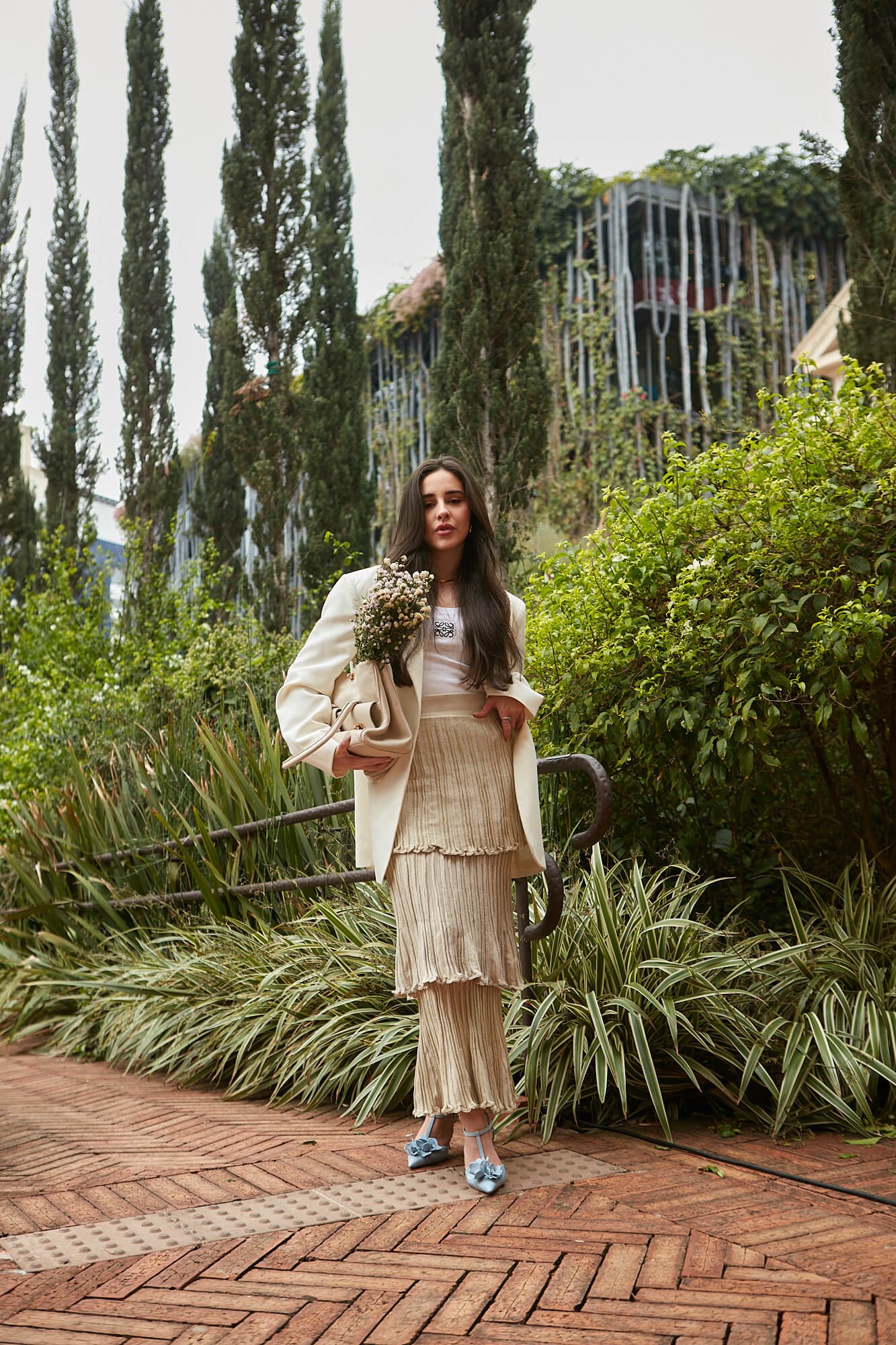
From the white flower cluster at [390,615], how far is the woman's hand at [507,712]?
30 centimetres

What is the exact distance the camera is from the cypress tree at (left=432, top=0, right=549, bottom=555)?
34.1 feet

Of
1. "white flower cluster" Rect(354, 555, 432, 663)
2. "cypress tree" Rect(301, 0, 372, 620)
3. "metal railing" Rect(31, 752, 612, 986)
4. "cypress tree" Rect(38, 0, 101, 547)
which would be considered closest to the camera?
"white flower cluster" Rect(354, 555, 432, 663)

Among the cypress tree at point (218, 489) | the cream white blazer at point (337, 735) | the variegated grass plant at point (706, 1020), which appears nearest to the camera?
the cream white blazer at point (337, 735)

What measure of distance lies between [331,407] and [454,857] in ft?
34.6

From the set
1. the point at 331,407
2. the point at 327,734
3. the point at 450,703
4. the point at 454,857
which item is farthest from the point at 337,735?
the point at 331,407

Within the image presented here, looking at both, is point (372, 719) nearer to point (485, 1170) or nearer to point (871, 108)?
point (485, 1170)

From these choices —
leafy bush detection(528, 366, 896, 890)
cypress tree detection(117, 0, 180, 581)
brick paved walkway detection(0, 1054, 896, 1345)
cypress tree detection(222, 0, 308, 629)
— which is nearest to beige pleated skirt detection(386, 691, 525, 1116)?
brick paved walkway detection(0, 1054, 896, 1345)

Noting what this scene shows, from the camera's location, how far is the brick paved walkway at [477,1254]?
2039 millimetres

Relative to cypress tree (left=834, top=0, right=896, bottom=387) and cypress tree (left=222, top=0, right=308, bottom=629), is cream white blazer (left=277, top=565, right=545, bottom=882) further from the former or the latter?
cypress tree (left=222, top=0, right=308, bottom=629)

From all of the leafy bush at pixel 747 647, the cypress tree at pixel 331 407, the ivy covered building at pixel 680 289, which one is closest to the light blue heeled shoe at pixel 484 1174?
the leafy bush at pixel 747 647

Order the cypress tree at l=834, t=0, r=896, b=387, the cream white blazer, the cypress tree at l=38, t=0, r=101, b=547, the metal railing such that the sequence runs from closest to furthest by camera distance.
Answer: the cream white blazer → the metal railing → the cypress tree at l=834, t=0, r=896, b=387 → the cypress tree at l=38, t=0, r=101, b=547

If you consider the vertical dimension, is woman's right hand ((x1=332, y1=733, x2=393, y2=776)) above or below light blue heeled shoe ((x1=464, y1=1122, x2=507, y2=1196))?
above

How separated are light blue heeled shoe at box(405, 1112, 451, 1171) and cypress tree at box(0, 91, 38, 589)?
47.6ft

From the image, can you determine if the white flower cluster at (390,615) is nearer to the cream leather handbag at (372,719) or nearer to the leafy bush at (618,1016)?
the cream leather handbag at (372,719)
